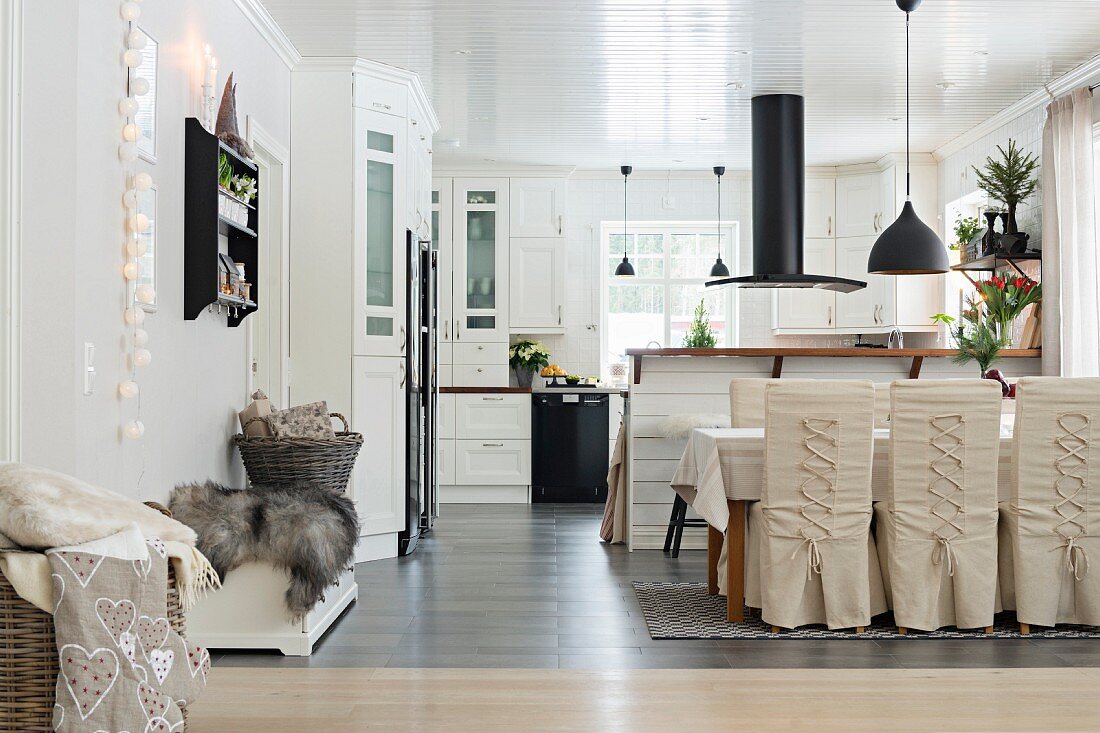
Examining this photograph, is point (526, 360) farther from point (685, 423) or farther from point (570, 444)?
point (685, 423)

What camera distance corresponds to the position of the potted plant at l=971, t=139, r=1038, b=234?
5.91m

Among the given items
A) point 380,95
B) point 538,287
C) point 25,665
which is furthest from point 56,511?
point 538,287

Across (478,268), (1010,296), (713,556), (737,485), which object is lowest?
(713,556)

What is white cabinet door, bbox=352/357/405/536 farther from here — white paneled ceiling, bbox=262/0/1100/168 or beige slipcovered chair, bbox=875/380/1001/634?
beige slipcovered chair, bbox=875/380/1001/634

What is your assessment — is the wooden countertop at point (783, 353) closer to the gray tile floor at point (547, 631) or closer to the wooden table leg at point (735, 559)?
the gray tile floor at point (547, 631)

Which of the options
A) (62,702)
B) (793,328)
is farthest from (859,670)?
(793,328)

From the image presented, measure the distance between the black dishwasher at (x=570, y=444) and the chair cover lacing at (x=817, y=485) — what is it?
4092 millimetres

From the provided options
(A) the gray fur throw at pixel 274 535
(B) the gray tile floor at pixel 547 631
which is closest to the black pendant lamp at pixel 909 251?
(B) the gray tile floor at pixel 547 631

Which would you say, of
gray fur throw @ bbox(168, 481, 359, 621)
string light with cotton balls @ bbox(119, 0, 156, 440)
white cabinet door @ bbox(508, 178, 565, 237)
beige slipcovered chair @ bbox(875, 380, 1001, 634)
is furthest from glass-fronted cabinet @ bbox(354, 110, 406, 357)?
beige slipcovered chair @ bbox(875, 380, 1001, 634)

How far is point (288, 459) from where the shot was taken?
14.0ft

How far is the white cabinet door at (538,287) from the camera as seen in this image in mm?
8258

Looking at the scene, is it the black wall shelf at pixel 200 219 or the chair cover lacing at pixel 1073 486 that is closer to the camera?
the black wall shelf at pixel 200 219

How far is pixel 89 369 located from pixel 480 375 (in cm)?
536

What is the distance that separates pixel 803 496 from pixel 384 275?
2716 mm
